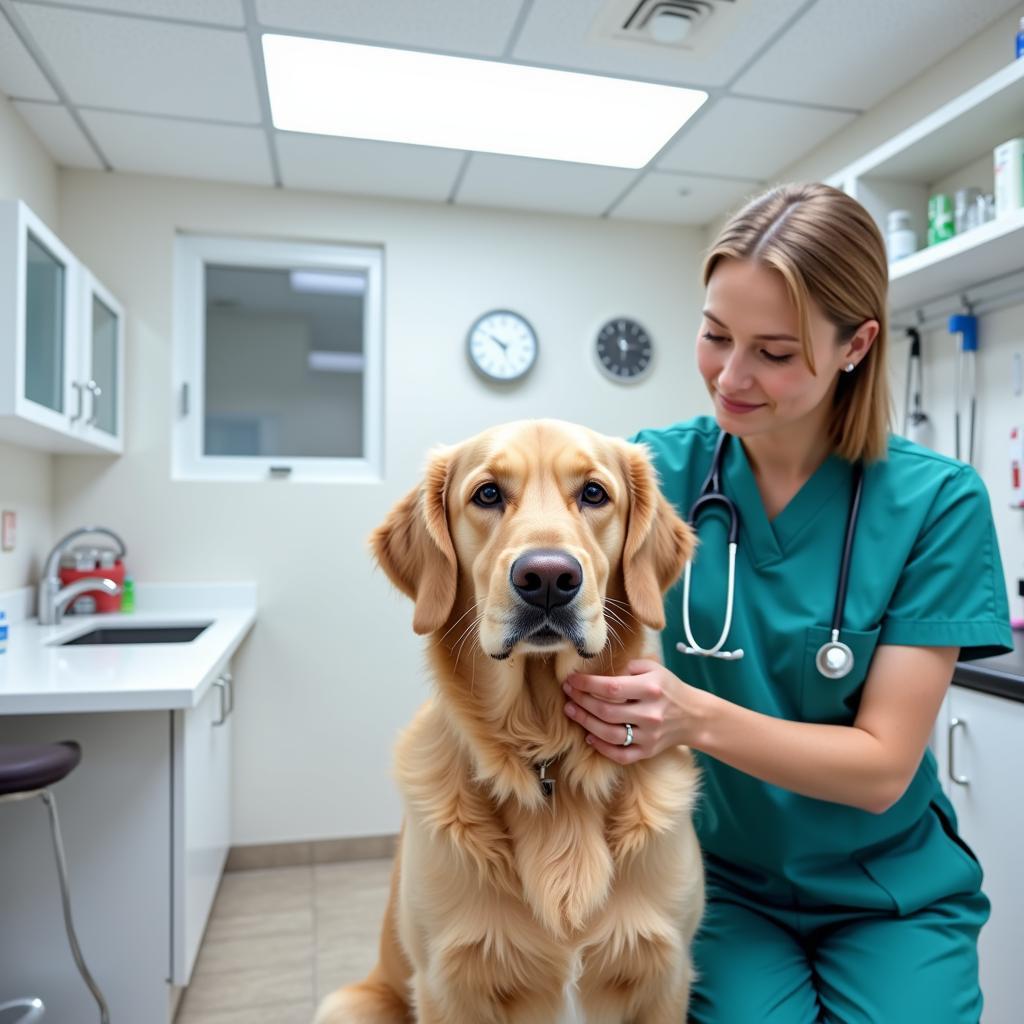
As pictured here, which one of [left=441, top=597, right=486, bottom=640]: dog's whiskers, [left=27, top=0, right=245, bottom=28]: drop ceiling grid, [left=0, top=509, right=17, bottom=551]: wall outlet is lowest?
[left=441, top=597, right=486, bottom=640]: dog's whiskers

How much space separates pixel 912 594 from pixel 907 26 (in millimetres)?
1670

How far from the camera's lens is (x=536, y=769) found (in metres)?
1.06

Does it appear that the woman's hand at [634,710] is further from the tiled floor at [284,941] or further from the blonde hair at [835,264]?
the tiled floor at [284,941]

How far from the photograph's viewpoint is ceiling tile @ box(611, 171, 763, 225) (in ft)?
10.1

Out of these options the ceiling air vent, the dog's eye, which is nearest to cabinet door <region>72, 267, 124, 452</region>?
the ceiling air vent

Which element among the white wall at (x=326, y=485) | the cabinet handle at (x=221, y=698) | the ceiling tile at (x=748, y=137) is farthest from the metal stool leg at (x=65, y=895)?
the ceiling tile at (x=748, y=137)

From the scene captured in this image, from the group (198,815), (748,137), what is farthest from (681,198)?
(198,815)

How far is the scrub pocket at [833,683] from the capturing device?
1.18 m

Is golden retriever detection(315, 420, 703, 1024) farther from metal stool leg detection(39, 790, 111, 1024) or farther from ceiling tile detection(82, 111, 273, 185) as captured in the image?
ceiling tile detection(82, 111, 273, 185)

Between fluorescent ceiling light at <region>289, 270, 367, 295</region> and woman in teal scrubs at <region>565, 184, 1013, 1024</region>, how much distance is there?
7.83 ft

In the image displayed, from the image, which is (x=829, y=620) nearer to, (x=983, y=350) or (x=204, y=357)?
(x=983, y=350)

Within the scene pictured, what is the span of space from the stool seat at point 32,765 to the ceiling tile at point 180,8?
68.0 inches

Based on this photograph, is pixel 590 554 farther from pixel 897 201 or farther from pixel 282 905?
pixel 282 905

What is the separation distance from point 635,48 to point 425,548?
1710 mm
